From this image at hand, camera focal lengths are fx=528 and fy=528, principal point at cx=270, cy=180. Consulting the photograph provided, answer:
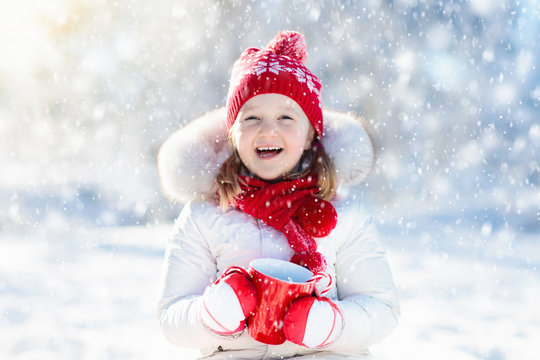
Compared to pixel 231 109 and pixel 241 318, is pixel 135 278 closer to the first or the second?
pixel 231 109

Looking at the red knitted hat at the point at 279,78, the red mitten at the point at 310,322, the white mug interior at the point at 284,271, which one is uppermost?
the red knitted hat at the point at 279,78

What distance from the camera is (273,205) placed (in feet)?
6.29

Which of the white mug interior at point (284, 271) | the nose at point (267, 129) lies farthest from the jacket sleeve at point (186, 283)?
the nose at point (267, 129)

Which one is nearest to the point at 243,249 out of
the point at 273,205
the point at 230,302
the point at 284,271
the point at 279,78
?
the point at 273,205

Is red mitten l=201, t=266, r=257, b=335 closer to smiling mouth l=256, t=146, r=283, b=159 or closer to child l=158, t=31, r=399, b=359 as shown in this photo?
child l=158, t=31, r=399, b=359

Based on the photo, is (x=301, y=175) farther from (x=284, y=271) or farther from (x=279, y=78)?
(x=284, y=271)

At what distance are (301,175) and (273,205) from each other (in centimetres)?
19

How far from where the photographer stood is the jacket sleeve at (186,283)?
5.62 ft

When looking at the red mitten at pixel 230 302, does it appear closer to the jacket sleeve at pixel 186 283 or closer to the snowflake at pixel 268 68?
the jacket sleeve at pixel 186 283

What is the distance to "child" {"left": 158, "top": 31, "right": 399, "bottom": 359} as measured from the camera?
69.7 inches

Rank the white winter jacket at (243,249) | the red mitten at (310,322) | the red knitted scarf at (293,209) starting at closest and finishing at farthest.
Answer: the red mitten at (310,322), the white winter jacket at (243,249), the red knitted scarf at (293,209)

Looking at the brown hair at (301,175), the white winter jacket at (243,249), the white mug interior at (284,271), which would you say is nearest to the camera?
the white mug interior at (284,271)

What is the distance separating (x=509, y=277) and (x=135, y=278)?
11.0 feet

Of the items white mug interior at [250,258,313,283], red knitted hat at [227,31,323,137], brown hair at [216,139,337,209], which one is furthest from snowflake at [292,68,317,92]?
white mug interior at [250,258,313,283]
